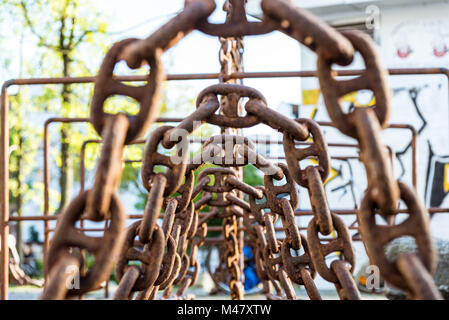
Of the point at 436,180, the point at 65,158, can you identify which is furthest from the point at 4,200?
the point at 436,180

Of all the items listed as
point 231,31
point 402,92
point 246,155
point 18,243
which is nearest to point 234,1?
point 231,31

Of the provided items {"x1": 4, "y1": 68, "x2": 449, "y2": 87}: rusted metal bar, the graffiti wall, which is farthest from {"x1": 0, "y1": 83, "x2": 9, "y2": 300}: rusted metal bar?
the graffiti wall

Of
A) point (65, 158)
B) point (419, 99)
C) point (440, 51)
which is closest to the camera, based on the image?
point (65, 158)

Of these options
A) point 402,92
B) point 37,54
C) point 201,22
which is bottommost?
point 201,22

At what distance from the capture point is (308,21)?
0.76 metres

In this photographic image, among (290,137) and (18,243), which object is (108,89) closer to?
(290,137)

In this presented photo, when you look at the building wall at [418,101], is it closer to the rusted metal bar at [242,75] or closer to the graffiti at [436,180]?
the graffiti at [436,180]

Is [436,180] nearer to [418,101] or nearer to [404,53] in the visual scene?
[418,101]

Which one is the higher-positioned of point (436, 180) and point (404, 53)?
point (404, 53)

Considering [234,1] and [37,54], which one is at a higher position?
[37,54]

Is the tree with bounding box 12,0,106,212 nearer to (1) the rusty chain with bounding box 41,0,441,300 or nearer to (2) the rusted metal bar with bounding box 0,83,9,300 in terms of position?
(2) the rusted metal bar with bounding box 0,83,9,300

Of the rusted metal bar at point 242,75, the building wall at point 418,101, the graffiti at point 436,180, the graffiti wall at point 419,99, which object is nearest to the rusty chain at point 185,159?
the rusted metal bar at point 242,75

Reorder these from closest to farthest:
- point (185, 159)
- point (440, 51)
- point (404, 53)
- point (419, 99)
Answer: point (185, 159) < point (440, 51) < point (404, 53) < point (419, 99)
